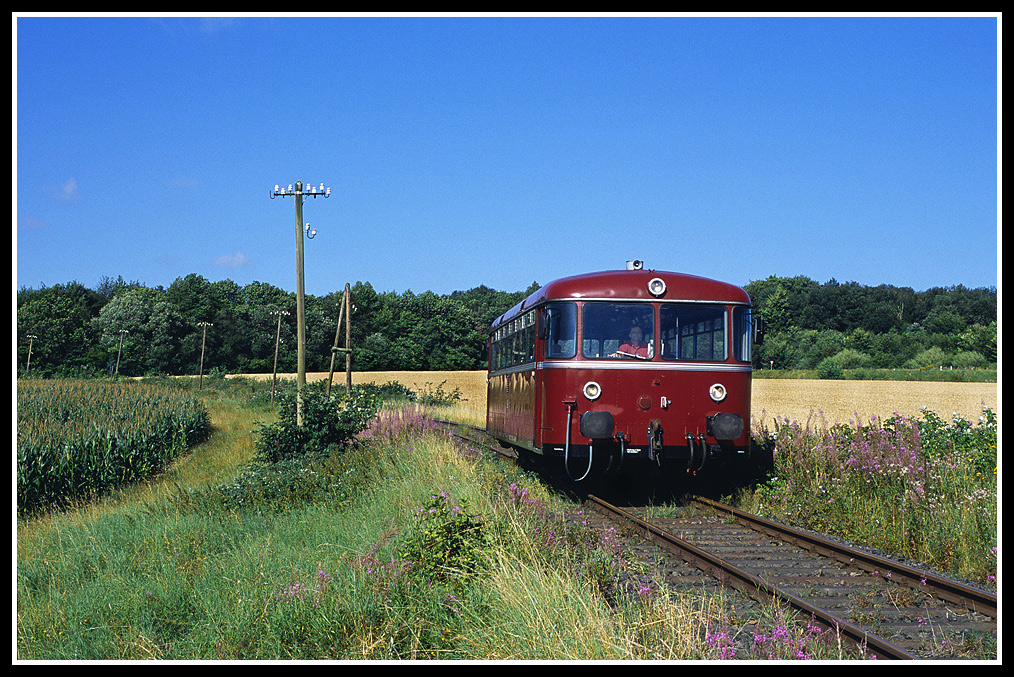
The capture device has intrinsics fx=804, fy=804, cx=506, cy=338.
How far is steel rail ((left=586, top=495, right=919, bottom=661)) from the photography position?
5070 mm

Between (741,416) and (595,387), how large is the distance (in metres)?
2.02

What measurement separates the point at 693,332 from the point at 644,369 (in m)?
0.86

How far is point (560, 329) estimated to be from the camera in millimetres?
10750

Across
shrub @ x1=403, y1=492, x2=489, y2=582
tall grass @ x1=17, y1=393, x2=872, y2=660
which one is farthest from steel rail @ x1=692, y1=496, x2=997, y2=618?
shrub @ x1=403, y1=492, x2=489, y2=582

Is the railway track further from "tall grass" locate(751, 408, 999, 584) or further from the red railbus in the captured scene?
the red railbus

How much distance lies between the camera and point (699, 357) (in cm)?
1071

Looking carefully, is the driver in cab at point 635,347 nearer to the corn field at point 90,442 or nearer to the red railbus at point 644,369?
the red railbus at point 644,369

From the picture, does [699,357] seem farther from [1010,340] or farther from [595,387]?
[1010,340]

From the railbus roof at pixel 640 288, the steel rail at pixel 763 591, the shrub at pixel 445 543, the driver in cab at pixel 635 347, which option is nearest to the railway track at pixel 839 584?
the steel rail at pixel 763 591

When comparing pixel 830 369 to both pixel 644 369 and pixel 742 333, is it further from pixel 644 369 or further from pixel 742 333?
pixel 644 369

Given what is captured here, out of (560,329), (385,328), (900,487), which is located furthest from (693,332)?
(385,328)

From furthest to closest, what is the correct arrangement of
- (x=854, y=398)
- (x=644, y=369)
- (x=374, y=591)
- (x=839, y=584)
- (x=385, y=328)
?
(x=385, y=328) < (x=854, y=398) < (x=644, y=369) < (x=839, y=584) < (x=374, y=591)
